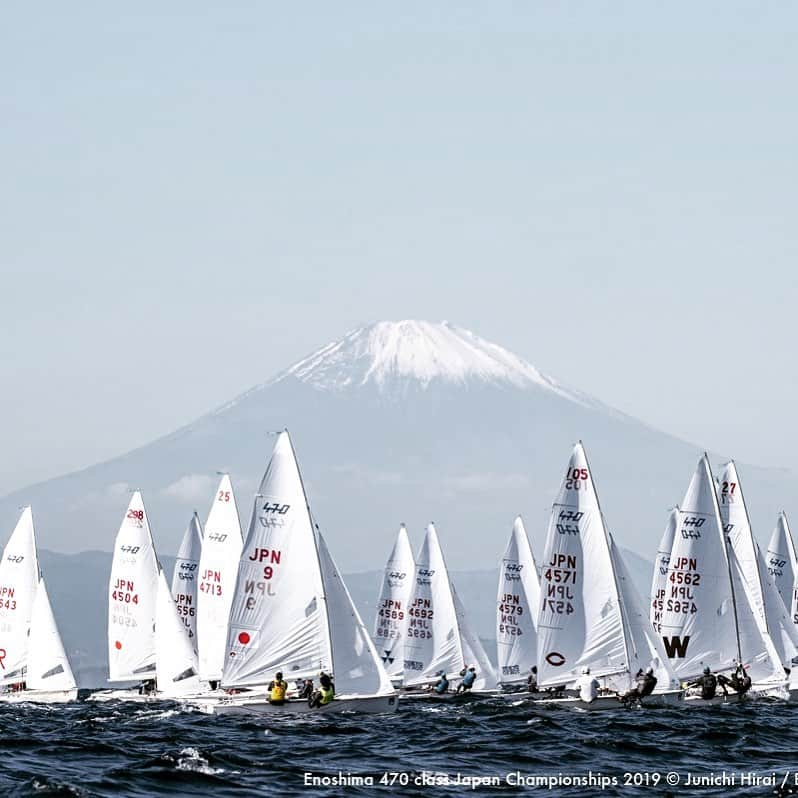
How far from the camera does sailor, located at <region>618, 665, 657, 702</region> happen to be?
183 feet

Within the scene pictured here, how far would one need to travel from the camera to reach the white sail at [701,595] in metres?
61.7

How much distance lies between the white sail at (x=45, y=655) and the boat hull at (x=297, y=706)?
1445 cm

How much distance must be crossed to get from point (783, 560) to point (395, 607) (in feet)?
58.2

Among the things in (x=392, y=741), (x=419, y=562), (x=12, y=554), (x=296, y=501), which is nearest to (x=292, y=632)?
(x=296, y=501)

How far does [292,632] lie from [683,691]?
43.6 feet

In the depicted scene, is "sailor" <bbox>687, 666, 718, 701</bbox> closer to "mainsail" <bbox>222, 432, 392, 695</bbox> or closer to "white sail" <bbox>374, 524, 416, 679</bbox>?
"mainsail" <bbox>222, 432, 392, 695</bbox>

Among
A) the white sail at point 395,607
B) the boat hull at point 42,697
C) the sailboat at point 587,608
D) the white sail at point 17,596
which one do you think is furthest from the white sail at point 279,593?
the white sail at point 395,607

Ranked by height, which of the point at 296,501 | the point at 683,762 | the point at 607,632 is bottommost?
the point at 683,762

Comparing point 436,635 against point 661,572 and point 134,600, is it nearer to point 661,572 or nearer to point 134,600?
point 661,572

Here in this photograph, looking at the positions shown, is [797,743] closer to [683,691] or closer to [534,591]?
[683,691]

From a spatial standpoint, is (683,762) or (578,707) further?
(578,707)

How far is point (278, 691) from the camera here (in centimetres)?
5084

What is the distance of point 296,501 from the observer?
5247cm

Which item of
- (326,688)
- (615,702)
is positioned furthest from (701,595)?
(326,688)
